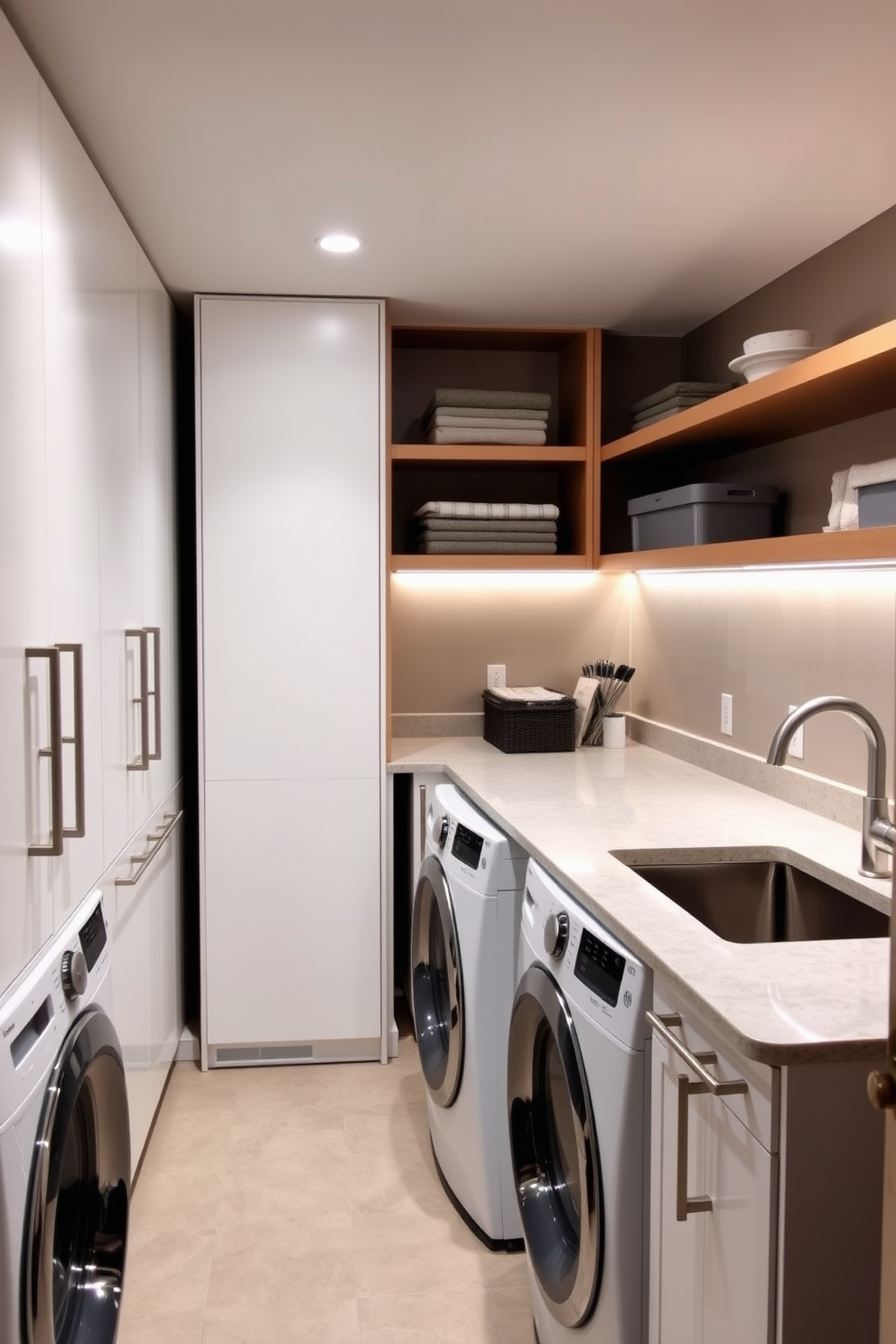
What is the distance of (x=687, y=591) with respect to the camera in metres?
3.33

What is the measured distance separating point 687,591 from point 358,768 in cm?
114

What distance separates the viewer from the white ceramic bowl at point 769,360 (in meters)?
2.33

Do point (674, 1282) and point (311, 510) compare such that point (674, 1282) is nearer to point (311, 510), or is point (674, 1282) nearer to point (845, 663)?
point (845, 663)

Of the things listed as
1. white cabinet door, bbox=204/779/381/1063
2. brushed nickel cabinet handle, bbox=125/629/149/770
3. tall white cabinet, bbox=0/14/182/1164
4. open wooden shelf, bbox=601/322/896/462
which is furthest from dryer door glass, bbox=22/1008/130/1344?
open wooden shelf, bbox=601/322/896/462

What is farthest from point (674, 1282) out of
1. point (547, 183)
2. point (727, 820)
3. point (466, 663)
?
point (466, 663)

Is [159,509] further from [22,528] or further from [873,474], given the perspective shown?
[873,474]

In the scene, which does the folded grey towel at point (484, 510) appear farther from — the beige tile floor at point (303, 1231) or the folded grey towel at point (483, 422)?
the beige tile floor at point (303, 1231)

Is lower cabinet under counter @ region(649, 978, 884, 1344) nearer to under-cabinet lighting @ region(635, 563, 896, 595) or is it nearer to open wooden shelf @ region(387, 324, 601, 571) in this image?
under-cabinet lighting @ region(635, 563, 896, 595)

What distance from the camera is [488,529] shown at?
3.40 m

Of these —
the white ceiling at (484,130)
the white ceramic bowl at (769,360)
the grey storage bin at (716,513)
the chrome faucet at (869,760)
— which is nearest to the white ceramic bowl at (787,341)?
the white ceramic bowl at (769,360)

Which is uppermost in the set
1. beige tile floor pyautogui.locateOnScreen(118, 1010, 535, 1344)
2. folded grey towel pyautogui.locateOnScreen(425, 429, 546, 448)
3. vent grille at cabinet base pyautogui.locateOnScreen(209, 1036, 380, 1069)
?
folded grey towel pyautogui.locateOnScreen(425, 429, 546, 448)

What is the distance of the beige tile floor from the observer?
2176mm

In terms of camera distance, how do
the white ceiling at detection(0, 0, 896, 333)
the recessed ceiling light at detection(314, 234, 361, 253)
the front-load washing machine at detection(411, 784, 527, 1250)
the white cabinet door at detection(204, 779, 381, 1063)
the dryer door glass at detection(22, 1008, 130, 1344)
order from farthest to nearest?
the white cabinet door at detection(204, 779, 381, 1063) < the recessed ceiling light at detection(314, 234, 361, 253) < the front-load washing machine at detection(411, 784, 527, 1250) < the white ceiling at detection(0, 0, 896, 333) < the dryer door glass at detection(22, 1008, 130, 1344)

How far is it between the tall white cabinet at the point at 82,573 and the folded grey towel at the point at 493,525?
81 centimetres
